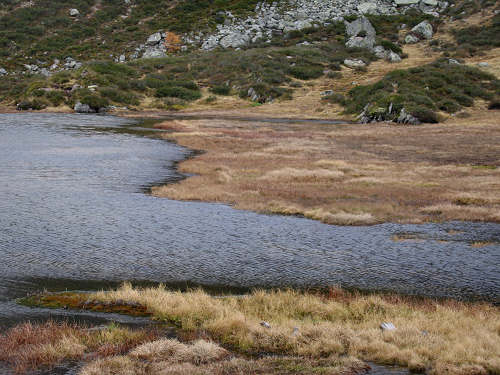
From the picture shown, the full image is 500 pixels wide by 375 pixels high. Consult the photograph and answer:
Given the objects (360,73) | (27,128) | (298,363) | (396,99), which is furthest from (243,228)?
(360,73)

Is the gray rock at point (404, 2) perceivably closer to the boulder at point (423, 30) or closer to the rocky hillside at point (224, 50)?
the rocky hillside at point (224, 50)

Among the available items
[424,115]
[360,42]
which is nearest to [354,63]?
[360,42]

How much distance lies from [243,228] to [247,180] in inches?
431

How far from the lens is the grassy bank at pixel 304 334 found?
10.6 metres

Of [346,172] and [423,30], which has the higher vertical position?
[423,30]

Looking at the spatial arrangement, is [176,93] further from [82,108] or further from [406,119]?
[406,119]

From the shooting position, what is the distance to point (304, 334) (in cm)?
1204

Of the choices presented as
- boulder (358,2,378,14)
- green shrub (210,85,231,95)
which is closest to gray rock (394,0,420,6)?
boulder (358,2,378,14)

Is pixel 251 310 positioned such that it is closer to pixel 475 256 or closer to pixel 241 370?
pixel 241 370

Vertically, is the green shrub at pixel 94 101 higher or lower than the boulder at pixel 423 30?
lower

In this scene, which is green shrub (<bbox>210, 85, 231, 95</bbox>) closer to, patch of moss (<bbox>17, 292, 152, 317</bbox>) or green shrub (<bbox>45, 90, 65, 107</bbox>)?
green shrub (<bbox>45, 90, 65, 107</bbox>)

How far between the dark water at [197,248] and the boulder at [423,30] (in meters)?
107

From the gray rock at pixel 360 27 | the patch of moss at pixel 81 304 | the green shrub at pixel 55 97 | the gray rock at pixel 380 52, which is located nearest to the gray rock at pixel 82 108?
the green shrub at pixel 55 97

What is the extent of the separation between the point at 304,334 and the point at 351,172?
25077mm
